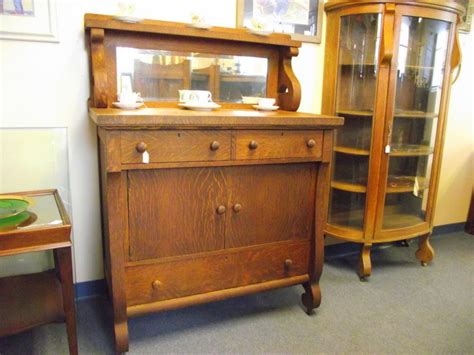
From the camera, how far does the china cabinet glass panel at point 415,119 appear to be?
2.10 m

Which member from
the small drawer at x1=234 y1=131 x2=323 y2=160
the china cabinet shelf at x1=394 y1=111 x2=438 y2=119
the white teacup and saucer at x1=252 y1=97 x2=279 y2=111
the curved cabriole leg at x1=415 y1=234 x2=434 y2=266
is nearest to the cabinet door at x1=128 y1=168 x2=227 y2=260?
the small drawer at x1=234 y1=131 x2=323 y2=160

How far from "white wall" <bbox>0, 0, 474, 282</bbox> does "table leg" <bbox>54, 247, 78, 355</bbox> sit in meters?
0.55

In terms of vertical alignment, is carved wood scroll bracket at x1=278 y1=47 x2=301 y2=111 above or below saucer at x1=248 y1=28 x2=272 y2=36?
below

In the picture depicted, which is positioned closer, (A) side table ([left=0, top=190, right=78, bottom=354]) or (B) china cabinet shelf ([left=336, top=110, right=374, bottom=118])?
(A) side table ([left=0, top=190, right=78, bottom=354])

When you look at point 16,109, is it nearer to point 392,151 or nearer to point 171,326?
point 171,326

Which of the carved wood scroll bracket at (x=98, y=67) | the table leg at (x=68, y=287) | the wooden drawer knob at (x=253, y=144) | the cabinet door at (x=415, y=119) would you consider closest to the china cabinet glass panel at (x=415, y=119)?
the cabinet door at (x=415, y=119)

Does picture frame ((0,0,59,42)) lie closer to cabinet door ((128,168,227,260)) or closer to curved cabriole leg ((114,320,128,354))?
cabinet door ((128,168,227,260))

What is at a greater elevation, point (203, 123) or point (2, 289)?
point (203, 123)

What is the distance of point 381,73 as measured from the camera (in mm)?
1991

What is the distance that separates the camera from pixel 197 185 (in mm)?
1488

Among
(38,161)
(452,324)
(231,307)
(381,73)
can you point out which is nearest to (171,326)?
(231,307)

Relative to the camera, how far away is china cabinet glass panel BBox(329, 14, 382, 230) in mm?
2059

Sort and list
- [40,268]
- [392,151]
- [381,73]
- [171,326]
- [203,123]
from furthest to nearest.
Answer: [392,151] → [381,73] → [40,268] → [171,326] → [203,123]

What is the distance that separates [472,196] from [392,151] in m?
1.28
